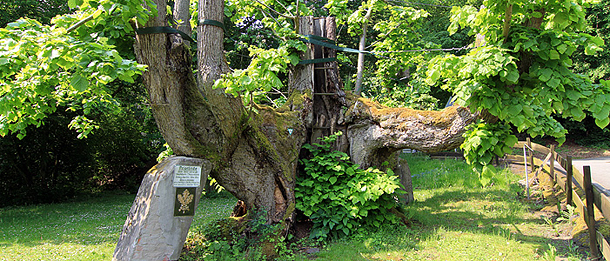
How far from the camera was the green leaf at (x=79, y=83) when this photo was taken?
2.78 m

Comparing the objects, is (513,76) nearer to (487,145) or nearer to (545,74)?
(545,74)

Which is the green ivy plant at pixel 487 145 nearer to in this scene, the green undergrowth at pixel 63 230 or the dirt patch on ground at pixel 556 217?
the dirt patch on ground at pixel 556 217

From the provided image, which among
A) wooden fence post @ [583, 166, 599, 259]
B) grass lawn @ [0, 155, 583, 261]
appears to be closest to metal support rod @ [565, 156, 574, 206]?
grass lawn @ [0, 155, 583, 261]

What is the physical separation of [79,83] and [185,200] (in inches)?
76.1

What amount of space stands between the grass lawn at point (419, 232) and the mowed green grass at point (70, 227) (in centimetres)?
2

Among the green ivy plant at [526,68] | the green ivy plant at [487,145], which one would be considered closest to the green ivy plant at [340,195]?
the green ivy plant at [487,145]

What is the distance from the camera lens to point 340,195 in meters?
5.89

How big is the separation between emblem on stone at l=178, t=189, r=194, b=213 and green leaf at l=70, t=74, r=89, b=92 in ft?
6.04

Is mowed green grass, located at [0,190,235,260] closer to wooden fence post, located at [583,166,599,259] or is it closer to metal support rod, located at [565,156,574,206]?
wooden fence post, located at [583,166,599,259]

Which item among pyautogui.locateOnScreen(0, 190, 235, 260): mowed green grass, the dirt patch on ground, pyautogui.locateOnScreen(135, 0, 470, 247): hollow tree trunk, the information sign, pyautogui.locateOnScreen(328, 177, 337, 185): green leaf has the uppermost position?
pyautogui.locateOnScreen(135, 0, 470, 247): hollow tree trunk

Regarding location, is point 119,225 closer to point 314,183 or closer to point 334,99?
point 314,183

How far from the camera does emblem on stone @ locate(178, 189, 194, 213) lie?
4.24m

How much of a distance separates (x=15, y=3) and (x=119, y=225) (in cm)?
708

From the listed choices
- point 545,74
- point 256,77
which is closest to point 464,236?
point 545,74
